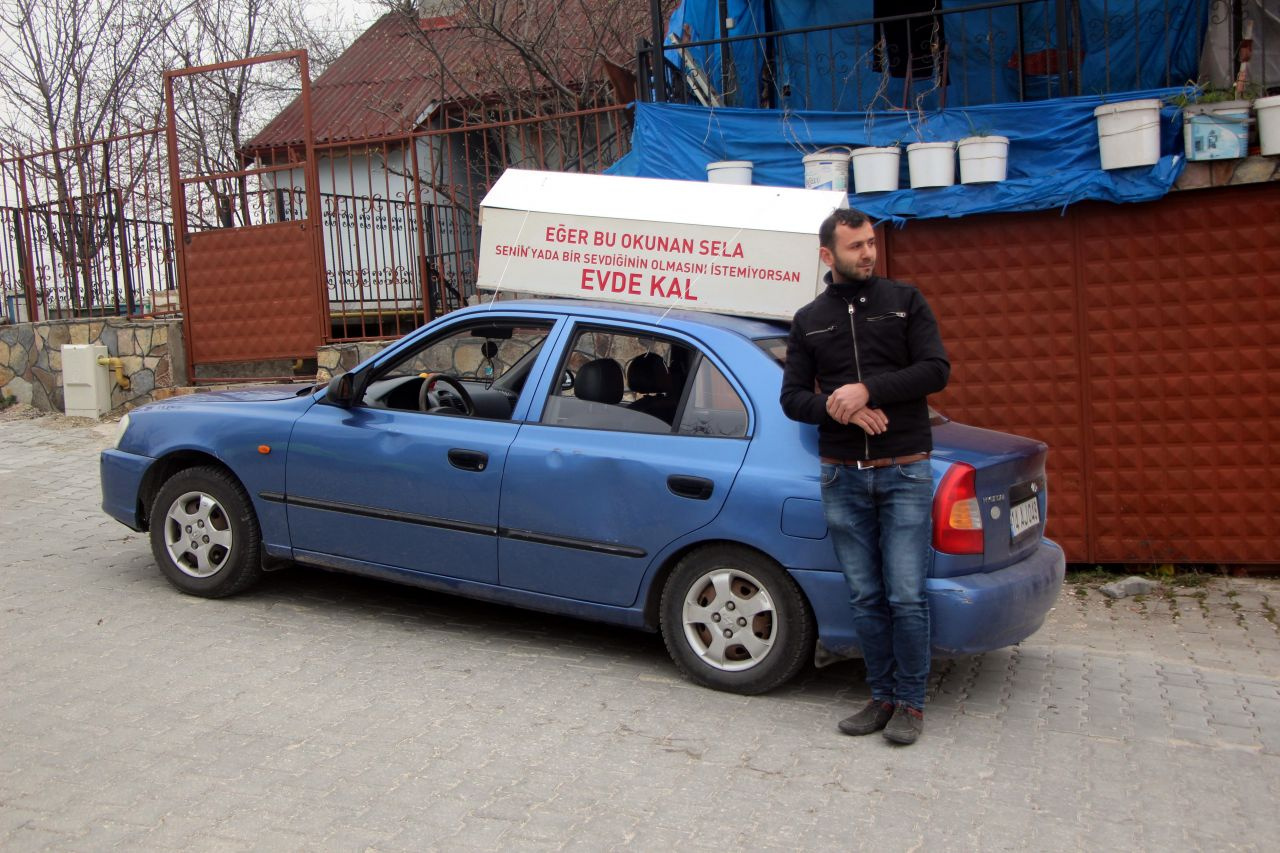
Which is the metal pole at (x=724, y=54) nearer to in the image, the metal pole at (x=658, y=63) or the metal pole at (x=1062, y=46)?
the metal pole at (x=658, y=63)

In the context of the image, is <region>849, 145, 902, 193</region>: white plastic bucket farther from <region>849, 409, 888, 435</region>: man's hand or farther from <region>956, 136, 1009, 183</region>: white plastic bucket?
<region>849, 409, 888, 435</region>: man's hand

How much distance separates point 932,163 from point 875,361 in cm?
356

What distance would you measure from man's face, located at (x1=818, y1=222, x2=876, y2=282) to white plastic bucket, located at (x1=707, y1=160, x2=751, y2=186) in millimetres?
3693

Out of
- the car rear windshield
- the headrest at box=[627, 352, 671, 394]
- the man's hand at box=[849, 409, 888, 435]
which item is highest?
the car rear windshield

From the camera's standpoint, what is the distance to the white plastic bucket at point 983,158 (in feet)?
24.3

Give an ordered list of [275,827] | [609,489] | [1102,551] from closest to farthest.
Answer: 1. [275,827]
2. [609,489]
3. [1102,551]

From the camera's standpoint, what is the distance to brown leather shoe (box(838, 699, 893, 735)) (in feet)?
14.9

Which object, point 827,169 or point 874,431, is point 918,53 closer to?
point 827,169

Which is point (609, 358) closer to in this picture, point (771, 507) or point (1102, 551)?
point (771, 507)

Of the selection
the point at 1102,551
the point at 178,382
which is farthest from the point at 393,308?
the point at 1102,551

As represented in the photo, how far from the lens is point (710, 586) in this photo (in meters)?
4.93

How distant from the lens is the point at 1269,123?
274 inches

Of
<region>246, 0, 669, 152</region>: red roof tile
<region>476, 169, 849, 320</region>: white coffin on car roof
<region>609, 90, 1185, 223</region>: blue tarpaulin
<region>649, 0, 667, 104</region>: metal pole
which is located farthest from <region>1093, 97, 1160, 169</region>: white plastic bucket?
<region>246, 0, 669, 152</region>: red roof tile

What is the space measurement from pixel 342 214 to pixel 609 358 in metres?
7.03
